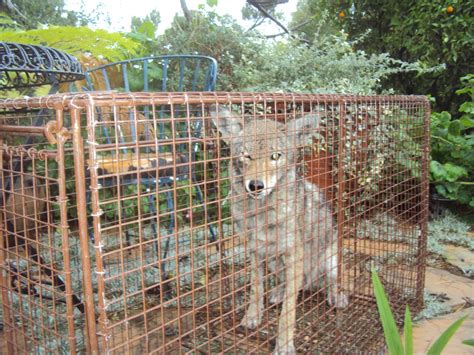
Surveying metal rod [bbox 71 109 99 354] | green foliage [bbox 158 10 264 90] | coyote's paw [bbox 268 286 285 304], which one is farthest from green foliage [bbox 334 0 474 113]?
metal rod [bbox 71 109 99 354]

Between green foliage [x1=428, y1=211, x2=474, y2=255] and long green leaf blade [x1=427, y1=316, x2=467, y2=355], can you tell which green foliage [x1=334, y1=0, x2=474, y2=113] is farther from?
long green leaf blade [x1=427, y1=316, x2=467, y2=355]

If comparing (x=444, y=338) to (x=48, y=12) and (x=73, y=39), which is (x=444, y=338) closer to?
(x=73, y=39)

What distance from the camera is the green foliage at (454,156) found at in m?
5.03

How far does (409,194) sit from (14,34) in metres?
3.44

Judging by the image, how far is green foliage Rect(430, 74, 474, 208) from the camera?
503cm

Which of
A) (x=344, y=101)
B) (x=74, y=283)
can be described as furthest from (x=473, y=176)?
(x=74, y=283)

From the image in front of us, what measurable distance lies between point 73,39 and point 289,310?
3211 mm

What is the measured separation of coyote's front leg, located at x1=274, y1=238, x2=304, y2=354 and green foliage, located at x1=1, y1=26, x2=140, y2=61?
278cm

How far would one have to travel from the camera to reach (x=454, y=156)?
17.3ft

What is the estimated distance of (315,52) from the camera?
4738 millimetres

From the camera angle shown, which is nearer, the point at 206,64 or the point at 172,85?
the point at 172,85

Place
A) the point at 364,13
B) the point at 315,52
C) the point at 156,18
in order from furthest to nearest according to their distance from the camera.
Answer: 1. the point at 156,18
2. the point at 364,13
3. the point at 315,52

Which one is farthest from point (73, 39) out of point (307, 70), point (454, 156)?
point (454, 156)

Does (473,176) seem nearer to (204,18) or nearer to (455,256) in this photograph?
(455,256)
